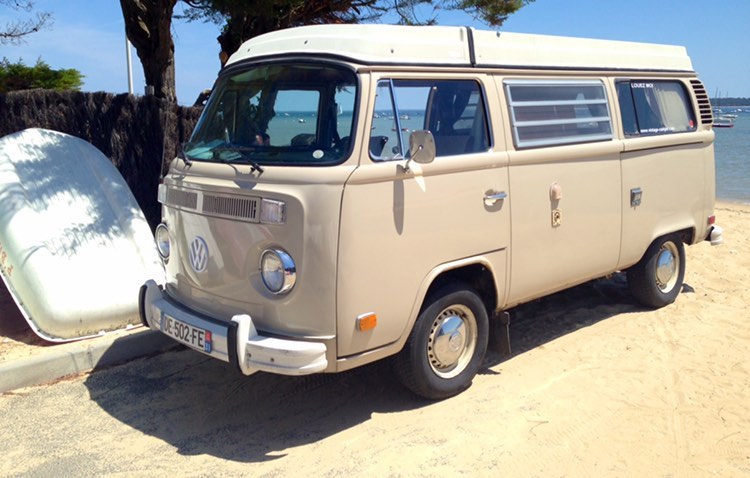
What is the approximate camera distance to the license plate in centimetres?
445

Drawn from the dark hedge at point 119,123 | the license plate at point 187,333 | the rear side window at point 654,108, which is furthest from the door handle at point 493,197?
the dark hedge at point 119,123

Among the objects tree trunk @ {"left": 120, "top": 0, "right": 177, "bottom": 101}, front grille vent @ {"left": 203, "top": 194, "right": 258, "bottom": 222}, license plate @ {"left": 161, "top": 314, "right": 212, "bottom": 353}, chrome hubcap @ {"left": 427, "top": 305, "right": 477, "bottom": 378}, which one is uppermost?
tree trunk @ {"left": 120, "top": 0, "right": 177, "bottom": 101}

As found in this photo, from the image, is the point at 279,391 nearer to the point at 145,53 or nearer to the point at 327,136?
the point at 327,136

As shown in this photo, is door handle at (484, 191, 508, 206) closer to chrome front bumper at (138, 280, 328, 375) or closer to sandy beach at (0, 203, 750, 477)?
sandy beach at (0, 203, 750, 477)

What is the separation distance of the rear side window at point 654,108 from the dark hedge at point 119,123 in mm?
4721

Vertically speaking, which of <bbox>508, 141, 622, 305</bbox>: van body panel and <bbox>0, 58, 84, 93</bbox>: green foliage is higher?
<bbox>0, 58, 84, 93</bbox>: green foliage

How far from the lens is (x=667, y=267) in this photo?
23.4ft

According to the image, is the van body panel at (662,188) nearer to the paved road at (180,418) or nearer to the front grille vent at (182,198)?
the paved road at (180,418)

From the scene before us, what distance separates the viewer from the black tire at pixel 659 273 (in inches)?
270

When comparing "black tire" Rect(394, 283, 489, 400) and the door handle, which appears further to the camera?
the door handle

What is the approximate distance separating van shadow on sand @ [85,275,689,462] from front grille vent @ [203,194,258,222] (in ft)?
4.65

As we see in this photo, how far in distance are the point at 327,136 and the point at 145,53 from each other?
5566 millimetres

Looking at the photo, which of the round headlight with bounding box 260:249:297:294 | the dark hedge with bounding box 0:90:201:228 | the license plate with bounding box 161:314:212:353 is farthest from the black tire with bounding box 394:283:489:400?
the dark hedge with bounding box 0:90:201:228

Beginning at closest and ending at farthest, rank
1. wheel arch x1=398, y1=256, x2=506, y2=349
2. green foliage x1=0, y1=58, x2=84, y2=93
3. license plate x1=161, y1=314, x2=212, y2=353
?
license plate x1=161, y1=314, x2=212, y2=353, wheel arch x1=398, y1=256, x2=506, y2=349, green foliage x1=0, y1=58, x2=84, y2=93
